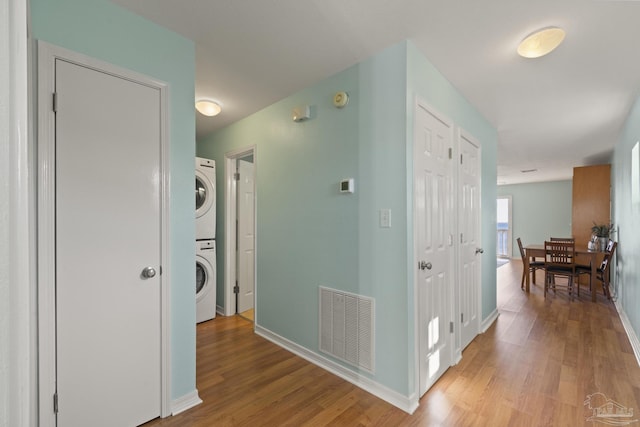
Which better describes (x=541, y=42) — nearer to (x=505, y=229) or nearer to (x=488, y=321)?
(x=488, y=321)

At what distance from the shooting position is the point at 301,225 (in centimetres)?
268

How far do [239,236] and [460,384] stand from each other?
2846mm

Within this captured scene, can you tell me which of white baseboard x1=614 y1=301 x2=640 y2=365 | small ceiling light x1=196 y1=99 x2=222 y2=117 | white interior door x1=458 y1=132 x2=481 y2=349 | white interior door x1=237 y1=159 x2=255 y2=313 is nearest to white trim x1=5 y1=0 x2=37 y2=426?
small ceiling light x1=196 y1=99 x2=222 y2=117

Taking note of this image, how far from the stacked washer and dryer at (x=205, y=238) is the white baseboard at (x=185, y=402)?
5.34 feet

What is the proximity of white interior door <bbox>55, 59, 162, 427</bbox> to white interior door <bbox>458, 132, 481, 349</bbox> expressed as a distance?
2.49 m

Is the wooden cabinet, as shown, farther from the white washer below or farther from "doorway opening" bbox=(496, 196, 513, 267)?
the white washer below

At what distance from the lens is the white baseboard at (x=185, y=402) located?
1828 mm

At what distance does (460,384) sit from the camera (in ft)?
7.10

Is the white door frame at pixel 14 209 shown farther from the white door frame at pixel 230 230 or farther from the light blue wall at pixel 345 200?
the white door frame at pixel 230 230

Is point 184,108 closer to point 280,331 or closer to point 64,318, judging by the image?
point 64,318

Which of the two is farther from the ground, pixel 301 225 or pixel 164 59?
pixel 164 59

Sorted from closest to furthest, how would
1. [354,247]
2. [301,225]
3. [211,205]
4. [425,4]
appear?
[425,4] → [354,247] → [301,225] → [211,205]

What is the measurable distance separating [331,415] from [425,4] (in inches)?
99.3

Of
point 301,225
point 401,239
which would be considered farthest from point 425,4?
point 301,225
